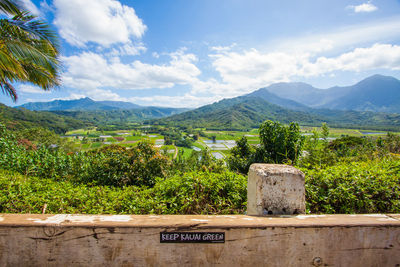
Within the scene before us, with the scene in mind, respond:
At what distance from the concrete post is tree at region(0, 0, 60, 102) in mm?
6654

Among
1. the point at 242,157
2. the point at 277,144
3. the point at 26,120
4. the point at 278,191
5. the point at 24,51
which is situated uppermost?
the point at 26,120

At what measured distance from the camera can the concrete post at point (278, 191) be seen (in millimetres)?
1933

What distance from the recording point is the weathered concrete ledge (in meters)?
1.57

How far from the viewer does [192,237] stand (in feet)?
5.29

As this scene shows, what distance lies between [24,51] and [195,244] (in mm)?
7441

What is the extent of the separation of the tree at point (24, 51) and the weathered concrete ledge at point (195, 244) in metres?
5.45

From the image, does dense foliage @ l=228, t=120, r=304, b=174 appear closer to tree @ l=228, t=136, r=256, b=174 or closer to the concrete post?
tree @ l=228, t=136, r=256, b=174

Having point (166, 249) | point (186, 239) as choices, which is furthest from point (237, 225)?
point (166, 249)

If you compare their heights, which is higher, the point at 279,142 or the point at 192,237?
the point at 279,142

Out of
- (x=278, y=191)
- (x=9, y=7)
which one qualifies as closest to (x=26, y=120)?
(x=9, y=7)

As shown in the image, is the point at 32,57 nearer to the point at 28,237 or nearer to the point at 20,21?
the point at 20,21

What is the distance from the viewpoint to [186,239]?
1.61 meters

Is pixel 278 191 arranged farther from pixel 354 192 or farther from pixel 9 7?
pixel 9 7

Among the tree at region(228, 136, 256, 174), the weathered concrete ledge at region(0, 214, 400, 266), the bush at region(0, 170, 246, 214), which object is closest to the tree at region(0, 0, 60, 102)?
the bush at region(0, 170, 246, 214)
